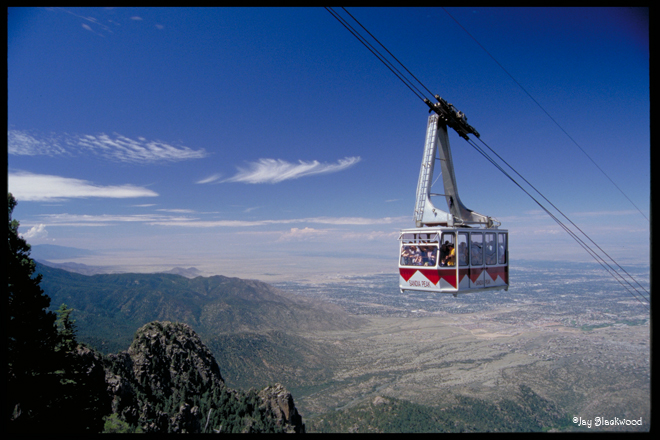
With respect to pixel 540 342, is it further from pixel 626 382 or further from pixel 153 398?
pixel 153 398

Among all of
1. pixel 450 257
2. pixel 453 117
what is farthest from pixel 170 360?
pixel 453 117

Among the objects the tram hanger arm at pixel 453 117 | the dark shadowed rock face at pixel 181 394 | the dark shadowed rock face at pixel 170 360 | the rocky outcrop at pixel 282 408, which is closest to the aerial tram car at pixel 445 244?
the tram hanger arm at pixel 453 117

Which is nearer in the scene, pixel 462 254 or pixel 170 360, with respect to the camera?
pixel 462 254

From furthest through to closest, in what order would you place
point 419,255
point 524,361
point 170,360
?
point 524,361 → point 170,360 → point 419,255

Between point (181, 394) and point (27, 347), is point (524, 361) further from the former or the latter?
point (27, 347)

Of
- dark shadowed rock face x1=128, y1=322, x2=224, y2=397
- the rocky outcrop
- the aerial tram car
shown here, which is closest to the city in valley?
the rocky outcrop

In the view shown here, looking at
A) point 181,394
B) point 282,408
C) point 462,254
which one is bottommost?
point 282,408

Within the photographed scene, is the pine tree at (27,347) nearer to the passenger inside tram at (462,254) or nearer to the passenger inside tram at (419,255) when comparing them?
the passenger inside tram at (419,255)
